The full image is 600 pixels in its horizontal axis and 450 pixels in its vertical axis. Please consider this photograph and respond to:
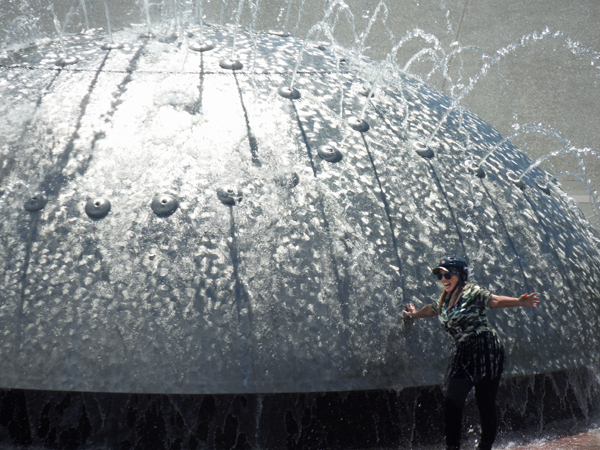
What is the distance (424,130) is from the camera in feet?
12.4

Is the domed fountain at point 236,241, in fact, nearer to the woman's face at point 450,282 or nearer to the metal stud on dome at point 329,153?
the metal stud on dome at point 329,153

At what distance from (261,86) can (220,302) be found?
5.17ft

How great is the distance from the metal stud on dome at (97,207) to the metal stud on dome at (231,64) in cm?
138

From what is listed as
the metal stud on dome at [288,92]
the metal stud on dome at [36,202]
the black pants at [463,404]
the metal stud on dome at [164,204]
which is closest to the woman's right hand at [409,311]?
the black pants at [463,404]

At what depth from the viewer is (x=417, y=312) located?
8.89 feet

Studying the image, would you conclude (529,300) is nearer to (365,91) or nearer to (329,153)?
(329,153)

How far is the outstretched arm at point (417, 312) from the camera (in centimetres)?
→ 271

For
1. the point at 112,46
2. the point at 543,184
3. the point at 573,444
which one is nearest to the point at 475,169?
the point at 543,184

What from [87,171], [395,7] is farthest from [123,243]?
[395,7]

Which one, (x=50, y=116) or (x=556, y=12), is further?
(x=556, y=12)

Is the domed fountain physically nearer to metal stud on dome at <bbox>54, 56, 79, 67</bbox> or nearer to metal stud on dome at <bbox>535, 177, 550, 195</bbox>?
metal stud on dome at <bbox>54, 56, 79, 67</bbox>

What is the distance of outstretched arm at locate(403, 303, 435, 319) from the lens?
2705 millimetres

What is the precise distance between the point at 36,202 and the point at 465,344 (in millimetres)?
2229

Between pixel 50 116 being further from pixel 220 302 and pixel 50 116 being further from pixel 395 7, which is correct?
pixel 395 7
